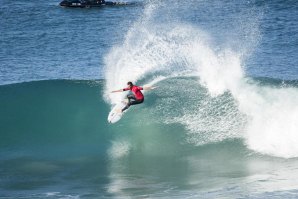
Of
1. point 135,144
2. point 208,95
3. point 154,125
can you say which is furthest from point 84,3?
point 135,144

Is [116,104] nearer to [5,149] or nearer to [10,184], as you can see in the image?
[5,149]

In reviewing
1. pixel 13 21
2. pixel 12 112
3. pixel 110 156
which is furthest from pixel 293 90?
pixel 13 21

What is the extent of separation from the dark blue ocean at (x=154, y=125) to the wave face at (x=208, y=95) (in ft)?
0.15

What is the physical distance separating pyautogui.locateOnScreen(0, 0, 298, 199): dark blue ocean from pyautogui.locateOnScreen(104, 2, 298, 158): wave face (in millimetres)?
45

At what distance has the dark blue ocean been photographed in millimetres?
24188

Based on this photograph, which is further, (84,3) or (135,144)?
(84,3)

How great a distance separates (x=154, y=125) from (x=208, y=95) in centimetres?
289

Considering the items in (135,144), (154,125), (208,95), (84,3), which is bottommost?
(135,144)

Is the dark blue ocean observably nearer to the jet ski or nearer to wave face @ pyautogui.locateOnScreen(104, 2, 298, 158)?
wave face @ pyautogui.locateOnScreen(104, 2, 298, 158)

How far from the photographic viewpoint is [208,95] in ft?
101

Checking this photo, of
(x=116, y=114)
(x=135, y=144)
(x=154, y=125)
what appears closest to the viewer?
(x=135, y=144)

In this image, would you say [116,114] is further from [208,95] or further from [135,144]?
[208,95]

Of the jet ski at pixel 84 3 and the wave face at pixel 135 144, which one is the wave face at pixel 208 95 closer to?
the wave face at pixel 135 144

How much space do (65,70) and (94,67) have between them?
170cm
